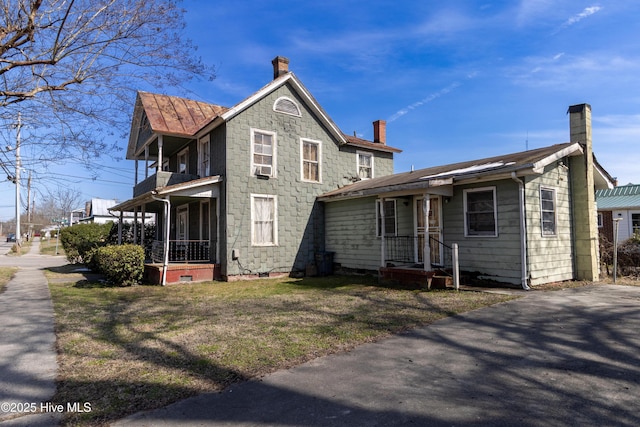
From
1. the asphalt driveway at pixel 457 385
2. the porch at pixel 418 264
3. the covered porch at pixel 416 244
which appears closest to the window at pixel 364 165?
the covered porch at pixel 416 244

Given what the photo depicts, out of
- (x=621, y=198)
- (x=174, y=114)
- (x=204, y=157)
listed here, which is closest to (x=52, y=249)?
(x=174, y=114)

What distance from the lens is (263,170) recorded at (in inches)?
577

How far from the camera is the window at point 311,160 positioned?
15773 millimetres

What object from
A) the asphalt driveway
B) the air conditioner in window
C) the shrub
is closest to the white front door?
the asphalt driveway

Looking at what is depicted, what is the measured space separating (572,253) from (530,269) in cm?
267

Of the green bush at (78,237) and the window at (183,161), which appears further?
the green bush at (78,237)

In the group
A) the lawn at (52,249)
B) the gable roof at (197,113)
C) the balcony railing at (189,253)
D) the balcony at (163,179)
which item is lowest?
the lawn at (52,249)

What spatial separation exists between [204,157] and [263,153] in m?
2.74

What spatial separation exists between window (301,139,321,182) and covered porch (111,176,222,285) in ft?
11.9

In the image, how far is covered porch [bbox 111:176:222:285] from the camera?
510 inches

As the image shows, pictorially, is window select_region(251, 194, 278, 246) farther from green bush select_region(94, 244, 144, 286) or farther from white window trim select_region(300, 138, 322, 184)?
green bush select_region(94, 244, 144, 286)

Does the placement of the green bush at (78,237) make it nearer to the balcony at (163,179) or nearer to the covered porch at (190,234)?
the covered porch at (190,234)

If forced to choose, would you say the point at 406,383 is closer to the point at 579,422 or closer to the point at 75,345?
the point at 579,422

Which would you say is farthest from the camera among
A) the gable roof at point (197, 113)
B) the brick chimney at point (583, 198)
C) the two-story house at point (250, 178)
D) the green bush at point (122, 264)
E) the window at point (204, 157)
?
the window at point (204, 157)
